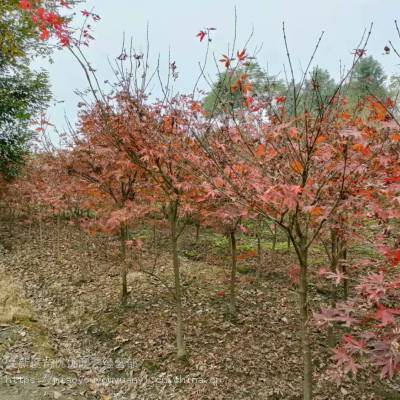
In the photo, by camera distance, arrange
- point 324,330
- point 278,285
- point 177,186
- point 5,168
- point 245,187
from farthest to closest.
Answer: point 5,168
point 278,285
point 324,330
point 177,186
point 245,187

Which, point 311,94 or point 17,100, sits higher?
point 17,100

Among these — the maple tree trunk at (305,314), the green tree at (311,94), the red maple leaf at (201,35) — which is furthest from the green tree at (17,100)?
the maple tree trunk at (305,314)

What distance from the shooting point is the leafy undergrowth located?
418cm

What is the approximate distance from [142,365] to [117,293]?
2.54 m

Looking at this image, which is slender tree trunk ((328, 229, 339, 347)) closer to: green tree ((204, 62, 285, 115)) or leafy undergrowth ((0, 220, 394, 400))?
→ leafy undergrowth ((0, 220, 394, 400))

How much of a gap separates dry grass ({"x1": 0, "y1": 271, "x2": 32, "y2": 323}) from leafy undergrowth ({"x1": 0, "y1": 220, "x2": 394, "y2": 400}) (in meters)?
0.12

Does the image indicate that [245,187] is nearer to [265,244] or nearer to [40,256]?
[265,244]

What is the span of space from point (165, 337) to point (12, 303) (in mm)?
2964

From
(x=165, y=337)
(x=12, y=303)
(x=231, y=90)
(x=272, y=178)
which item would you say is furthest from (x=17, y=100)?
(x=272, y=178)

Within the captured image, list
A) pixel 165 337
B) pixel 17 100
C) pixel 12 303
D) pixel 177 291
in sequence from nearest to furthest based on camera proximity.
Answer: pixel 177 291, pixel 165 337, pixel 12 303, pixel 17 100

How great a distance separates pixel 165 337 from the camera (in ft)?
17.3

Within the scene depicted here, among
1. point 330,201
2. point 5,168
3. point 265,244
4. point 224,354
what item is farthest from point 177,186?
point 5,168

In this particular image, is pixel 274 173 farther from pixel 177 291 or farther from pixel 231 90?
pixel 177 291

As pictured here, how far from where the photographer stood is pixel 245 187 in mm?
2904
